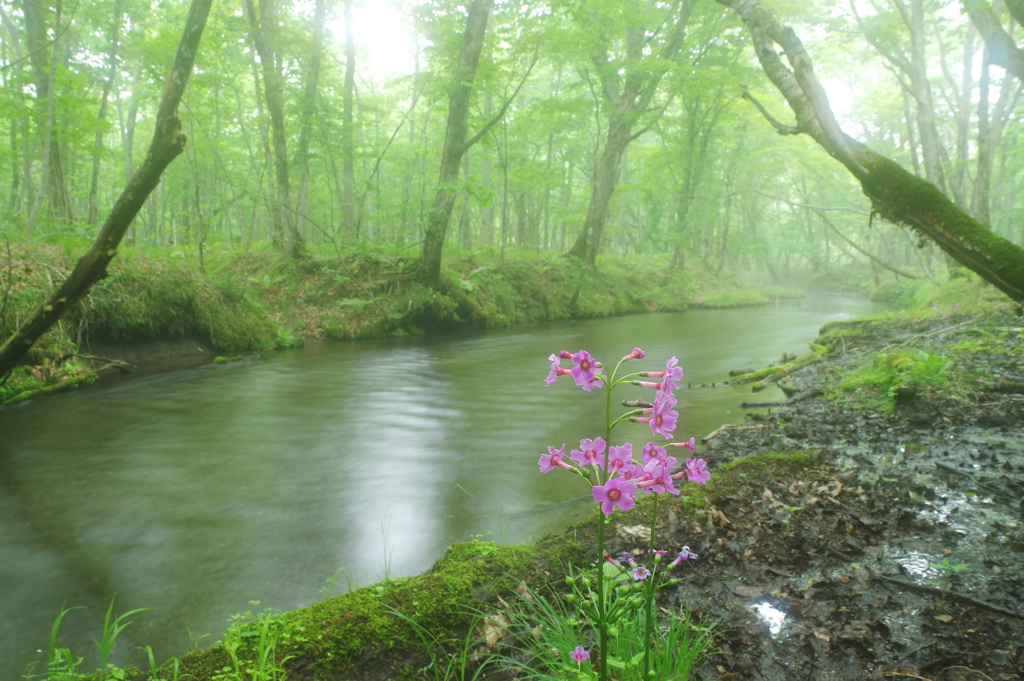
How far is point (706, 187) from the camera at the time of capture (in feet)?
81.0

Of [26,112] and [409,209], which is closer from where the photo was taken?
[26,112]

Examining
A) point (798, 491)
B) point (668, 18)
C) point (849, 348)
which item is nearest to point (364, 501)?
point (798, 491)

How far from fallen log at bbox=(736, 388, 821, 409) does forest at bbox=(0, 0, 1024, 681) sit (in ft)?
0.15

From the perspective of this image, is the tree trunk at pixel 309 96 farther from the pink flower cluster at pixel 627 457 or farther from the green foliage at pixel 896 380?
the pink flower cluster at pixel 627 457

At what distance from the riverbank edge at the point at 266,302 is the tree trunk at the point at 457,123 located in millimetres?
1498

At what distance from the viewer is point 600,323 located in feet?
55.6

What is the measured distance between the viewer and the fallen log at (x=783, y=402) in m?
5.91

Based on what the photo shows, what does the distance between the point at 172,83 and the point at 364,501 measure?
4241 mm

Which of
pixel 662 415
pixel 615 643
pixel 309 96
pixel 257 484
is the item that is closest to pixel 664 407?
pixel 662 415

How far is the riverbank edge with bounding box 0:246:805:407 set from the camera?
744 cm

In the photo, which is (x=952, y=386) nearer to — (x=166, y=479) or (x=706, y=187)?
(x=166, y=479)

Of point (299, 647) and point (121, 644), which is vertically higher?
point (299, 647)

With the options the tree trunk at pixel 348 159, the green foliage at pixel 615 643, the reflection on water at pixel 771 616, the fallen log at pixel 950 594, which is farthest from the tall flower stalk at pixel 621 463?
the tree trunk at pixel 348 159

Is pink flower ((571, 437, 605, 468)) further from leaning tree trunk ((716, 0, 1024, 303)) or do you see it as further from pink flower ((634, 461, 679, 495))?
leaning tree trunk ((716, 0, 1024, 303))
